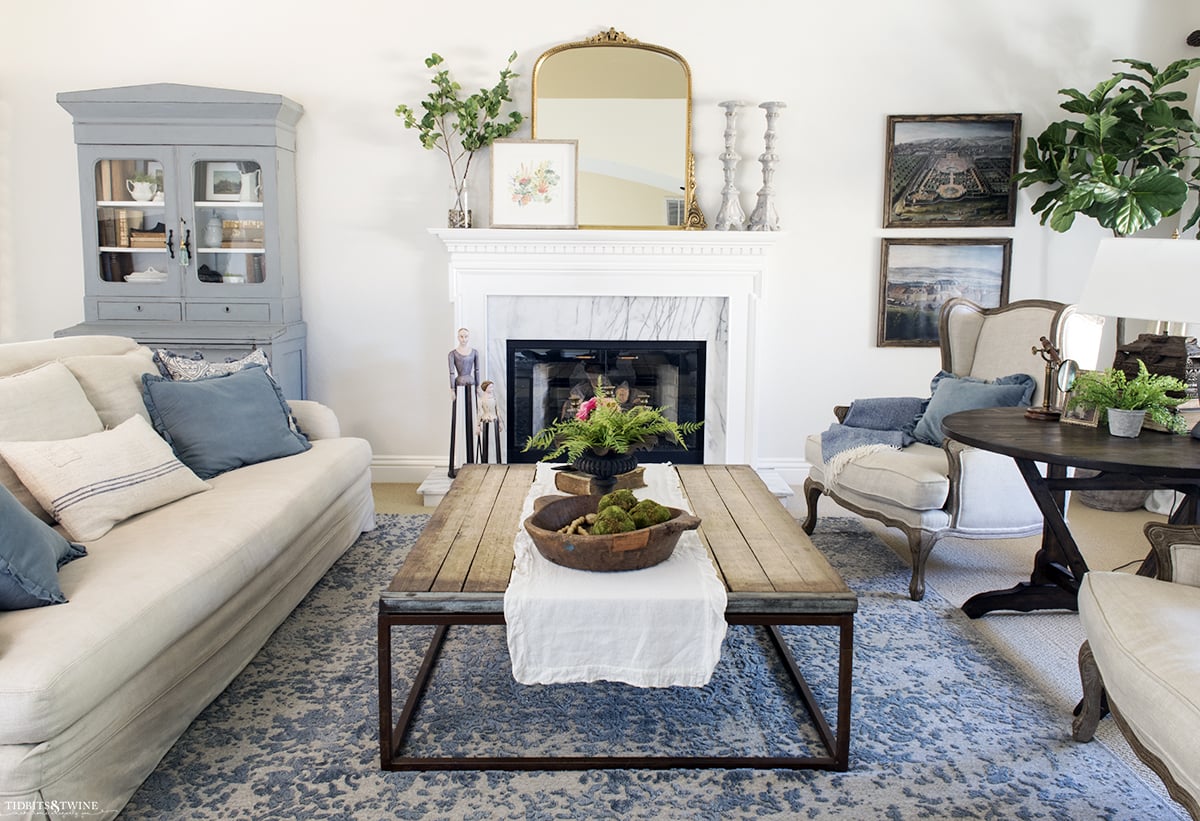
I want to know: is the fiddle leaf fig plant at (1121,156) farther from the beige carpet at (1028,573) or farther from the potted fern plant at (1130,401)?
the potted fern plant at (1130,401)

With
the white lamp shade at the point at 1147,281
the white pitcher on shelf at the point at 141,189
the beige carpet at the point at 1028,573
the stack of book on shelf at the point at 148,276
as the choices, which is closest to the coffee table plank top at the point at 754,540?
the beige carpet at the point at 1028,573

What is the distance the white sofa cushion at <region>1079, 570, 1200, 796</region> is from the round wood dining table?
1.49 feet

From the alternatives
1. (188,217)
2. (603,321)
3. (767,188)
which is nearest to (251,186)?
(188,217)

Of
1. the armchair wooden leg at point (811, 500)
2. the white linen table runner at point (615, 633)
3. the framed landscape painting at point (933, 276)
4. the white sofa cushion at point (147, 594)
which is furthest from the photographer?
the framed landscape painting at point (933, 276)

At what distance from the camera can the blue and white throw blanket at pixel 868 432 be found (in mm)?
3664

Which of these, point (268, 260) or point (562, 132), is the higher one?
point (562, 132)

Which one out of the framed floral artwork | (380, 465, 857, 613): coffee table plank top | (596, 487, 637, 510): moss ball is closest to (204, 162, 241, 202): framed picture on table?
the framed floral artwork

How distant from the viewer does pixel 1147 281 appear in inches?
105

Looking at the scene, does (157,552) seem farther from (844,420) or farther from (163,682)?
(844,420)

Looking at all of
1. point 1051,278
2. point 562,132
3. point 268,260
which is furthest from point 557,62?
point 1051,278

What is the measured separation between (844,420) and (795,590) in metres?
2.01

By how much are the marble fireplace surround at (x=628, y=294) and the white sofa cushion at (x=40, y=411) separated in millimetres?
2074

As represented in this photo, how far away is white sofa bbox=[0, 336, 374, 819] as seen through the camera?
68.6 inches

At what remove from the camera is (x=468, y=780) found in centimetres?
212
